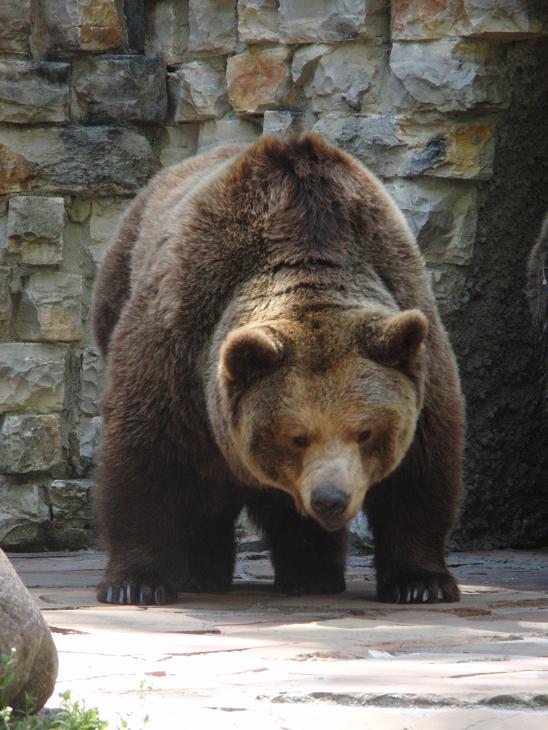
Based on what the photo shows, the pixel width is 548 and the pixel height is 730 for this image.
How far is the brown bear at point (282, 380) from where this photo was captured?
4.57 m

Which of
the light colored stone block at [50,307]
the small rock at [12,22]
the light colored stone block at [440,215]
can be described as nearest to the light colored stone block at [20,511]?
the light colored stone block at [50,307]

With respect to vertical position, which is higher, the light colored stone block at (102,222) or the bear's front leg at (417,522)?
the light colored stone block at (102,222)

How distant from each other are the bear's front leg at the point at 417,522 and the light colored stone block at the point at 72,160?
2759 mm

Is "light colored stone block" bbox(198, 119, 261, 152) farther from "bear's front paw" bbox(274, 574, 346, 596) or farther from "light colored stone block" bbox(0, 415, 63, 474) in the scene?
"bear's front paw" bbox(274, 574, 346, 596)

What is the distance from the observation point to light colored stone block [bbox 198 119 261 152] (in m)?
7.22

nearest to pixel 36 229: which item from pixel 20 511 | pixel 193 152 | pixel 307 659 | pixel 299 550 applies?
pixel 193 152

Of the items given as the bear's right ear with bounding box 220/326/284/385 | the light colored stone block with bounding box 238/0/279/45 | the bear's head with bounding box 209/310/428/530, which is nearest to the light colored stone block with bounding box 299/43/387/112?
the light colored stone block with bounding box 238/0/279/45

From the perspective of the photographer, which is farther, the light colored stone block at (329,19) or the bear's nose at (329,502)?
the light colored stone block at (329,19)

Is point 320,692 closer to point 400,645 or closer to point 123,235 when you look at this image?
point 400,645

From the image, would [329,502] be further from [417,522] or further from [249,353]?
[417,522]

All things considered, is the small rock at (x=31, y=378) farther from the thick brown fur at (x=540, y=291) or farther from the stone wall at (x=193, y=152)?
the thick brown fur at (x=540, y=291)

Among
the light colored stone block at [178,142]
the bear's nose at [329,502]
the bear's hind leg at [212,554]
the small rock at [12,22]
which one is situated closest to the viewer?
the bear's nose at [329,502]

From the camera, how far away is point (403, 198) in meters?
6.77

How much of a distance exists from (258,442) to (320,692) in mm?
1719
